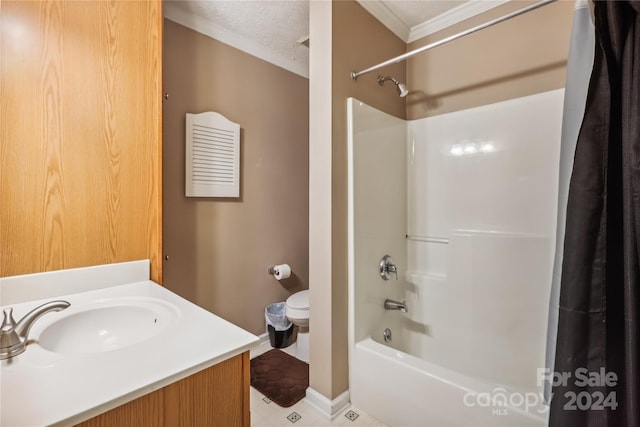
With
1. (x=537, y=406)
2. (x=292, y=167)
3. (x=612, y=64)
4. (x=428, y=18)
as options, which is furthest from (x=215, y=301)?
(x=428, y=18)

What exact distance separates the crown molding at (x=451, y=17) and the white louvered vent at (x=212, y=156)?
4.80ft

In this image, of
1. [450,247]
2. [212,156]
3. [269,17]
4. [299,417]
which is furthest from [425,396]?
[269,17]

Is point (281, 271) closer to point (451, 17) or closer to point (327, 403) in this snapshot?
Answer: point (327, 403)

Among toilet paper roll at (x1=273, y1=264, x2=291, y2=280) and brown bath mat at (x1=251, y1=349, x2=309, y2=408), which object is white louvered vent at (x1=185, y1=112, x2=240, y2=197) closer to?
toilet paper roll at (x1=273, y1=264, x2=291, y2=280)

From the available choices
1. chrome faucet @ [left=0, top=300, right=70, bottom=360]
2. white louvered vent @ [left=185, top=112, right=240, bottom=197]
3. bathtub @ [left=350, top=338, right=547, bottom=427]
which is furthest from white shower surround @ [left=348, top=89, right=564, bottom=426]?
chrome faucet @ [left=0, top=300, right=70, bottom=360]

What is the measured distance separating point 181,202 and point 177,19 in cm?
115

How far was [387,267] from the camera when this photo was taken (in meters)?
1.86

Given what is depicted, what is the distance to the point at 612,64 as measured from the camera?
712 mm

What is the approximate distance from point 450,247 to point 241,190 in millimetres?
1519

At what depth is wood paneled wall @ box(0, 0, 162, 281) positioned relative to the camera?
100 centimetres

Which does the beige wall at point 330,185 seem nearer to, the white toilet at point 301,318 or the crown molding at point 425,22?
the crown molding at point 425,22

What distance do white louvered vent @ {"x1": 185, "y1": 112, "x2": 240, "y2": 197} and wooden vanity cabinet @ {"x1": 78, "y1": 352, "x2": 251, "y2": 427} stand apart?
142cm

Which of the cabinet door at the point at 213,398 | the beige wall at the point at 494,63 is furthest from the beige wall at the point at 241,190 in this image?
the cabinet door at the point at 213,398

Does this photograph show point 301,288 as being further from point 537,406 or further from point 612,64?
point 612,64
